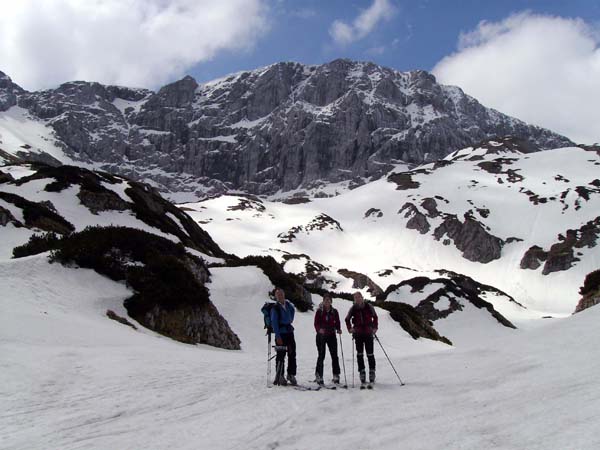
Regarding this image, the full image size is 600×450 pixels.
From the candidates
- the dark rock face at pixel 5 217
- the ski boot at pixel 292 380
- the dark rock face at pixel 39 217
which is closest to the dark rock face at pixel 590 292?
the ski boot at pixel 292 380

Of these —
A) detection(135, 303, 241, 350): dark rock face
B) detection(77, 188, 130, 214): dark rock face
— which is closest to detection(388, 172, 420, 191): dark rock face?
detection(77, 188, 130, 214): dark rock face

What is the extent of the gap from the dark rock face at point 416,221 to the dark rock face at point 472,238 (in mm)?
3150

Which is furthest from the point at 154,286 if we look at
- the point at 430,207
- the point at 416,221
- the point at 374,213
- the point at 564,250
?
the point at 374,213

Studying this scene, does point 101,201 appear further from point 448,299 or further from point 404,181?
point 404,181

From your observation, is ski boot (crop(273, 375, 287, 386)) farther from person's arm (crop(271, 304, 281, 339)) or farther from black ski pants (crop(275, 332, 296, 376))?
person's arm (crop(271, 304, 281, 339))

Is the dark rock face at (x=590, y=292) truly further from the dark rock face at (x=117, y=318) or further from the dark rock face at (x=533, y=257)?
the dark rock face at (x=533, y=257)

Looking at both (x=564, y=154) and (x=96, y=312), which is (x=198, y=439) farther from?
(x=564, y=154)

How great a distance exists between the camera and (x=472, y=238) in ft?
386

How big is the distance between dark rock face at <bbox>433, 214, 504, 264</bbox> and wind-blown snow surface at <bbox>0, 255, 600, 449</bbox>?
106957mm

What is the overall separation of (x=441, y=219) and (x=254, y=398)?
125 meters

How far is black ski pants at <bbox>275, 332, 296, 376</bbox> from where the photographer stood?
10.6 meters

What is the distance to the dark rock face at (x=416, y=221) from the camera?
409ft

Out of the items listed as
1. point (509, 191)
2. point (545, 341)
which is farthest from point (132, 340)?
point (509, 191)

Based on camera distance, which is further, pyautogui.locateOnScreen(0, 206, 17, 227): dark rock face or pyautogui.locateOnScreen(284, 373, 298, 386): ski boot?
pyautogui.locateOnScreen(0, 206, 17, 227): dark rock face
